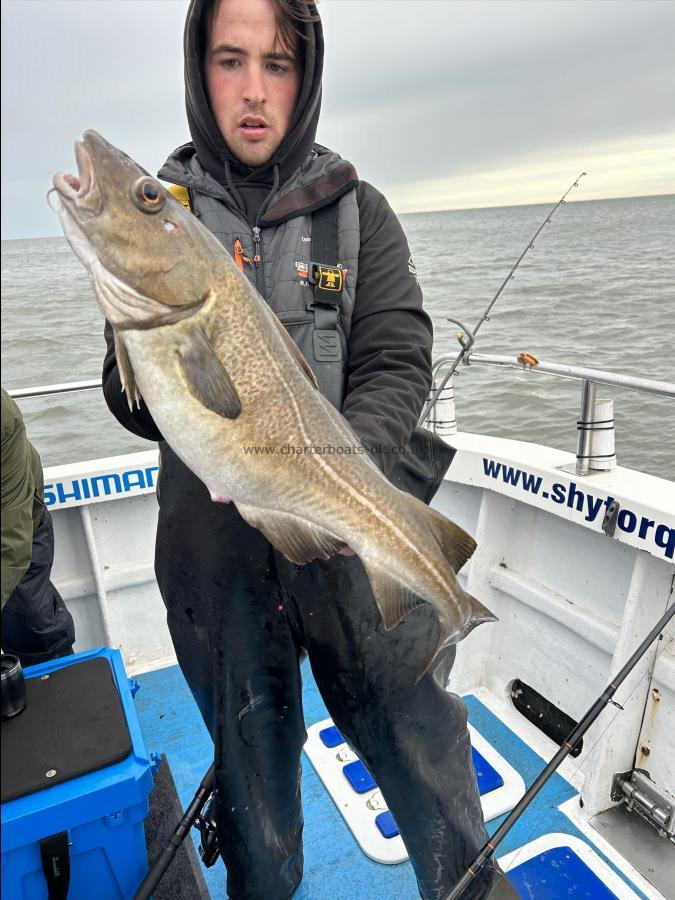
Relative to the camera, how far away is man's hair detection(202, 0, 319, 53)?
2.11 m

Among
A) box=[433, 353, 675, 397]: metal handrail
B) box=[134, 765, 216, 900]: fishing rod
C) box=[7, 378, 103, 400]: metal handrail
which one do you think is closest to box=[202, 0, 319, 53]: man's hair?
box=[433, 353, 675, 397]: metal handrail

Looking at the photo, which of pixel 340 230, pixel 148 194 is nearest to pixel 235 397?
pixel 148 194

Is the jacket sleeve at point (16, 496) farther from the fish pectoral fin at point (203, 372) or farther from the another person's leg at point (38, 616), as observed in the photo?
the fish pectoral fin at point (203, 372)

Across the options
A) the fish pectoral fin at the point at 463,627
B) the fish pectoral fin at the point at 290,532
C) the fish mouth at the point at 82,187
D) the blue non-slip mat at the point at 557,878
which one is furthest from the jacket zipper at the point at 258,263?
the blue non-slip mat at the point at 557,878

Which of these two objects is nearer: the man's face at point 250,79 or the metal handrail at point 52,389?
the man's face at point 250,79

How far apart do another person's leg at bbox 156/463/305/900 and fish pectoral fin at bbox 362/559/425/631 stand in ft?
1.51

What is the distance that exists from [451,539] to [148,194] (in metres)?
1.28

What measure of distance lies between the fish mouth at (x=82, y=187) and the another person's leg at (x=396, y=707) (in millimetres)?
1228

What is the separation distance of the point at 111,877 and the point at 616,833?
247cm

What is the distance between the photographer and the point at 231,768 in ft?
7.53

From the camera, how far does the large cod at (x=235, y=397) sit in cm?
165

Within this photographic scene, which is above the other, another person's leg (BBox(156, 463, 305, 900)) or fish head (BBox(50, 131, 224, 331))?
fish head (BBox(50, 131, 224, 331))

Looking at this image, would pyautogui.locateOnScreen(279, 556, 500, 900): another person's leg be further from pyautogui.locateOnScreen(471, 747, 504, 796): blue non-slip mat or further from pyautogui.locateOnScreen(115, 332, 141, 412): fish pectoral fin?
pyautogui.locateOnScreen(471, 747, 504, 796): blue non-slip mat

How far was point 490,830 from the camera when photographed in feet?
11.1
